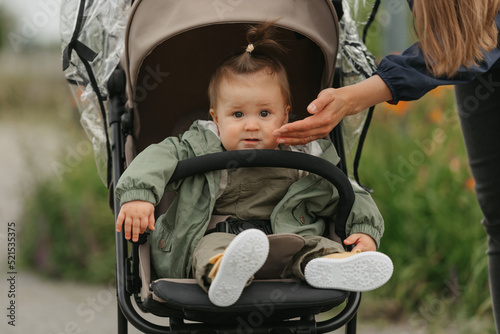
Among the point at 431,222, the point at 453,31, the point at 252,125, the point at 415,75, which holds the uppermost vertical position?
the point at 453,31

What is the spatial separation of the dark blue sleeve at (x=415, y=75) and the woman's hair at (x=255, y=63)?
0.38m

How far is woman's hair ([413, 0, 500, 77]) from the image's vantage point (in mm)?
2162

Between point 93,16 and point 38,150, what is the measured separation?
104 inches

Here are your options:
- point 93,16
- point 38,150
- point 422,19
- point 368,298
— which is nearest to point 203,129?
point 93,16

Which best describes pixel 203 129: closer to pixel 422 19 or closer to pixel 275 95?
pixel 275 95

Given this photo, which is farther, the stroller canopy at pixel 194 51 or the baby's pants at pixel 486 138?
the baby's pants at pixel 486 138

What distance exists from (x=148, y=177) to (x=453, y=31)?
1.05m

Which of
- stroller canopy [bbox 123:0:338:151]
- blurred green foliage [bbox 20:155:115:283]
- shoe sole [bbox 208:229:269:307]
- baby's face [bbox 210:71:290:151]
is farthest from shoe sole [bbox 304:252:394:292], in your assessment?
blurred green foliage [bbox 20:155:115:283]

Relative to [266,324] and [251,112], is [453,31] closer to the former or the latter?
[251,112]

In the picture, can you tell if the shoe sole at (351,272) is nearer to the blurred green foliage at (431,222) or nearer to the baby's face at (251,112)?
the baby's face at (251,112)

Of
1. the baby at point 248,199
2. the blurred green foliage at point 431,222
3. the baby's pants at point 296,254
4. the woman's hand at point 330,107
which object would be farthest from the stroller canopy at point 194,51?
the blurred green foliage at point 431,222

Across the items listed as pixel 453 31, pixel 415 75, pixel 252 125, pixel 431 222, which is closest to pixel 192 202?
pixel 252 125

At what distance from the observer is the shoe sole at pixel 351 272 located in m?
1.98

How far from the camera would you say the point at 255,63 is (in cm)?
245
